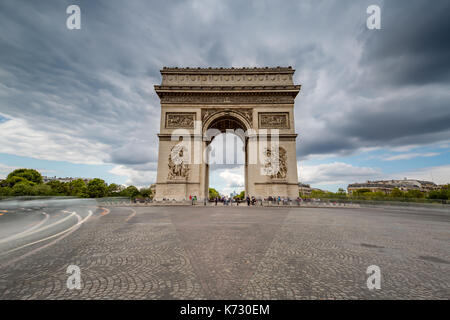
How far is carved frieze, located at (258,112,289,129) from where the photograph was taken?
20297 mm

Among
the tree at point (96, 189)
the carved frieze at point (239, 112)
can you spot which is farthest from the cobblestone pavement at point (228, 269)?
the tree at point (96, 189)

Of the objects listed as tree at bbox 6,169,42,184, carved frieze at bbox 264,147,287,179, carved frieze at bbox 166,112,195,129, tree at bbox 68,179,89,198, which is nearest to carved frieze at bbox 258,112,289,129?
carved frieze at bbox 264,147,287,179

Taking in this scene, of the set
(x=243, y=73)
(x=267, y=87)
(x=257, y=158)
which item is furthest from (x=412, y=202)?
(x=243, y=73)

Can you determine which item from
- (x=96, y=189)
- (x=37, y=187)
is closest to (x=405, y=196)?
(x=96, y=189)

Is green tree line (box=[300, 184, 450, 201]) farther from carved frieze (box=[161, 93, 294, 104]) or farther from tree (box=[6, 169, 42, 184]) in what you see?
tree (box=[6, 169, 42, 184])

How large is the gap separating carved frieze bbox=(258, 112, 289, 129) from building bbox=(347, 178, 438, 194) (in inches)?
2958

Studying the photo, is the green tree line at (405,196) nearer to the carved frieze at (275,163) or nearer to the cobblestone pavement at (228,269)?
the carved frieze at (275,163)

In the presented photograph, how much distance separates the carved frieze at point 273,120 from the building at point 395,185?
246ft

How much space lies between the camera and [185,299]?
1820 mm

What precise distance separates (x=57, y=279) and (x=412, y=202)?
26422 millimetres

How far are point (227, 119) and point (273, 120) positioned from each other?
5.20 m

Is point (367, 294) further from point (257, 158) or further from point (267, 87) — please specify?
point (267, 87)

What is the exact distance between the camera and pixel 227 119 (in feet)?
73.0
